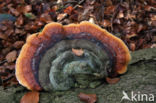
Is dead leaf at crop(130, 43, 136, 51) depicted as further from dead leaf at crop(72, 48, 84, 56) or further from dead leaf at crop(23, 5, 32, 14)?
dead leaf at crop(23, 5, 32, 14)

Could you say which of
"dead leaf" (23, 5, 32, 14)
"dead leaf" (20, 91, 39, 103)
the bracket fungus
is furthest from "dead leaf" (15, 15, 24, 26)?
"dead leaf" (20, 91, 39, 103)

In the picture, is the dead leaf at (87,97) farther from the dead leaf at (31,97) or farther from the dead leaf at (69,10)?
the dead leaf at (69,10)

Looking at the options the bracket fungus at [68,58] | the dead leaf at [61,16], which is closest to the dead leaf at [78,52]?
the bracket fungus at [68,58]

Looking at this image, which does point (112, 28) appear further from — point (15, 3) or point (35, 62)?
point (15, 3)

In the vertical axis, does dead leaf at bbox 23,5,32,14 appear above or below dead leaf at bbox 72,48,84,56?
above

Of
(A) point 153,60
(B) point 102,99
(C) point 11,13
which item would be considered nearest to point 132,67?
(A) point 153,60

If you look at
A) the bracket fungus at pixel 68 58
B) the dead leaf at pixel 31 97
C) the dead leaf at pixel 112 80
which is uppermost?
the bracket fungus at pixel 68 58

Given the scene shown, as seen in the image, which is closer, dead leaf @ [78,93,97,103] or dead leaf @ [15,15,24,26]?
dead leaf @ [78,93,97,103]

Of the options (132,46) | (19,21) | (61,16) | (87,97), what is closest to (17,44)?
(19,21)
